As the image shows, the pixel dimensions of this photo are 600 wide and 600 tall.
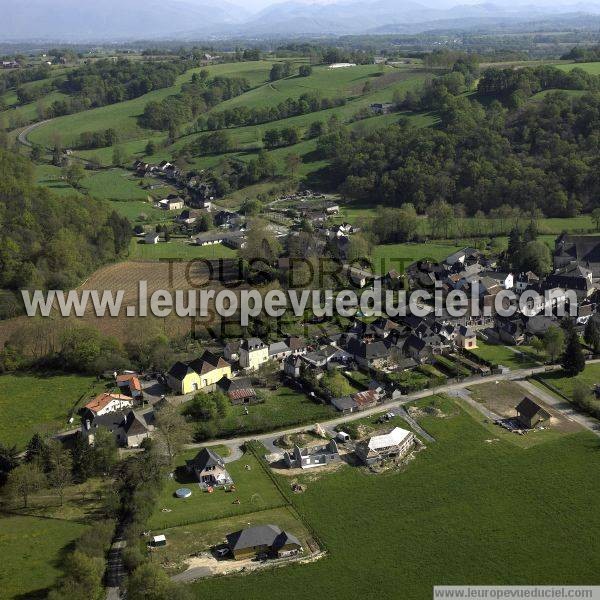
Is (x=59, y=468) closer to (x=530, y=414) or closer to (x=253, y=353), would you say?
(x=253, y=353)

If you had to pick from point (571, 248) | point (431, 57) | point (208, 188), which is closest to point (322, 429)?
point (571, 248)

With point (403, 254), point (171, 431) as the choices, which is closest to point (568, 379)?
point (171, 431)

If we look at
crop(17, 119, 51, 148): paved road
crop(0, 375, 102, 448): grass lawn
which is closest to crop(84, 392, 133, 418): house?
crop(0, 375, 102, 448): grass lawn

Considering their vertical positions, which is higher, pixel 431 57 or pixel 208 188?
pixel 431 57

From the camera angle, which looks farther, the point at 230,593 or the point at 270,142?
the point at 270,142

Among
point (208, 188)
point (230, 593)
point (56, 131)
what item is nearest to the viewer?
point (230, 593)

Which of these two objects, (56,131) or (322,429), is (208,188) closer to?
(56,131)
